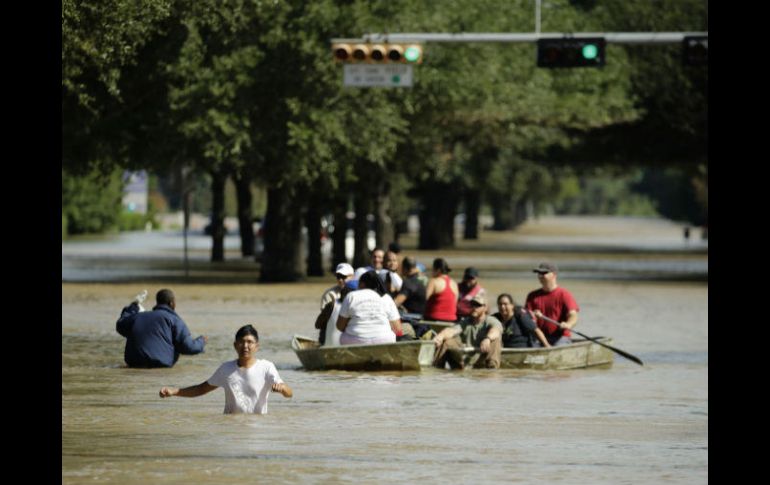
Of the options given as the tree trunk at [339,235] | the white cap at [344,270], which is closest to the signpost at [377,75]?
the white cap at [344,270]

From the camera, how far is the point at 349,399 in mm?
20922

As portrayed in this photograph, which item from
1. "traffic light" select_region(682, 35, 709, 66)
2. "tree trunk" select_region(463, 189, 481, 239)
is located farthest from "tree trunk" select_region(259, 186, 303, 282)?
"tree trunk" select_region(463, 189, 481, 239)

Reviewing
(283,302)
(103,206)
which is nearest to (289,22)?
(283,302)

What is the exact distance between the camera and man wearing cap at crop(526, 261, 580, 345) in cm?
2514

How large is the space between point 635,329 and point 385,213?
2001 centimetres

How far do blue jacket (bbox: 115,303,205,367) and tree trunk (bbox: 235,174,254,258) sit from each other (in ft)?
99.0

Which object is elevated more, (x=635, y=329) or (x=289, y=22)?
(x=289, y=22)

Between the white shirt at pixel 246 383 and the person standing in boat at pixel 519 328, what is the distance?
7873 mm

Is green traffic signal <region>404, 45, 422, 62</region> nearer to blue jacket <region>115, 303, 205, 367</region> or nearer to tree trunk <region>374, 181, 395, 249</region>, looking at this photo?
blue jacket <region>115, 303, 205, 367</region>

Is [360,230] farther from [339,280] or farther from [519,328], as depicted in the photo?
[339,280]

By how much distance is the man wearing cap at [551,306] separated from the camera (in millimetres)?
25141
